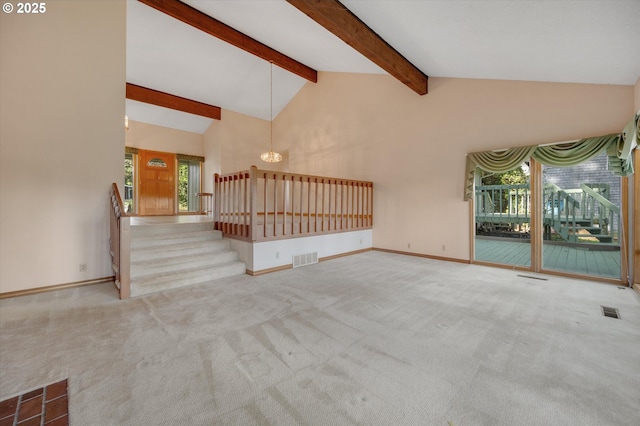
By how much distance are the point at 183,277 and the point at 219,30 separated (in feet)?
14.8

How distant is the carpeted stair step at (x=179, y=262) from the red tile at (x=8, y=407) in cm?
207

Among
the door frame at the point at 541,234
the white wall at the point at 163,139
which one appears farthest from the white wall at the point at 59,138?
the door frame at the point at 541,234

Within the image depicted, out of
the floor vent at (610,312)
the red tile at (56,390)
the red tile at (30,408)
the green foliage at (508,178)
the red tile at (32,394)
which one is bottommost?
the red tile at (30,408)

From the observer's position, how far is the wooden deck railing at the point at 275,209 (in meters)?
4.27

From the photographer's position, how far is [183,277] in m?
3.59

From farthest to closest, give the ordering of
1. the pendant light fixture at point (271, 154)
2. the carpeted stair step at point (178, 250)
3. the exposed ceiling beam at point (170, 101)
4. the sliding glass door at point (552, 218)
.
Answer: the exposed ceiling beam at point (170, 101) → the pendant light fixture at point (271, 154) → the sliding glass door at point (552, 218) → the carpeted stair step at point (178, 250)

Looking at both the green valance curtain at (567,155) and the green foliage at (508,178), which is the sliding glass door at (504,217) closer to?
the green foliage at (508,178)

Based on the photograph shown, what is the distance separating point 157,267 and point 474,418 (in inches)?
148

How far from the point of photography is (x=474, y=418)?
134cm

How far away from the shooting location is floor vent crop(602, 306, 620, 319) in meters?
2.61

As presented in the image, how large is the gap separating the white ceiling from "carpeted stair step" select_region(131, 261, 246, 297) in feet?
13.0

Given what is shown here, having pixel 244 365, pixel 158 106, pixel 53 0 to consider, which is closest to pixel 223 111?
pixel 158 106

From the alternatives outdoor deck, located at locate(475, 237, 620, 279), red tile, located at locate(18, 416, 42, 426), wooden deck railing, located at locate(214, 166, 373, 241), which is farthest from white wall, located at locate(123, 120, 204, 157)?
outdoor deck, located at locate(475, 237, 620, 279)

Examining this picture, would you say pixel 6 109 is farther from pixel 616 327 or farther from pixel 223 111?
pixel 616 327
